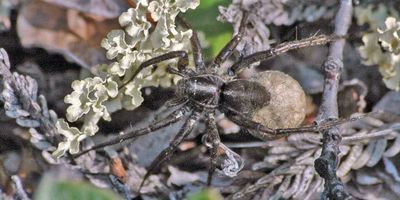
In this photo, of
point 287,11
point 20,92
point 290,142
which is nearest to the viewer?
point 20,92

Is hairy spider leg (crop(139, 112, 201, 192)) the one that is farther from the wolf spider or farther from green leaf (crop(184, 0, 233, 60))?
green leaf (crop(184, 0, 233, 60))

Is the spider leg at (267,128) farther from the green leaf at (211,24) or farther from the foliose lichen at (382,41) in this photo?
the foliose lichen at (382,41)

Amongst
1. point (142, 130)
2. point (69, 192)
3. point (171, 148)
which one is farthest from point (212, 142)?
Result: point (69, 192)

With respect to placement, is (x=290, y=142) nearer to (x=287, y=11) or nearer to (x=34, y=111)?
(x=287, y=11)

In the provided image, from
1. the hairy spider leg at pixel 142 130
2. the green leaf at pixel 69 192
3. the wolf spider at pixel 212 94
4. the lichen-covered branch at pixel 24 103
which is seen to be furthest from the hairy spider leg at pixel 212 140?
the green leaf at pixel 69 192

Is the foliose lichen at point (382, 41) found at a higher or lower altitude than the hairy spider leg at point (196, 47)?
higher

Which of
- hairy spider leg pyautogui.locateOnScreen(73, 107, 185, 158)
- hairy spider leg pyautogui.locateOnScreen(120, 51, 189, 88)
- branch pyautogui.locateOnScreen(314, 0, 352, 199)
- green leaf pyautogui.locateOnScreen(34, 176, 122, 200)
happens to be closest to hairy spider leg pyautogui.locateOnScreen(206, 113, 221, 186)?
hairy spider leg pyautogui.locateOnScreen(73, 107, 185, 158)

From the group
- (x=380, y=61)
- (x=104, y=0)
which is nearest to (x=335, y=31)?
(x=380, y=61)
